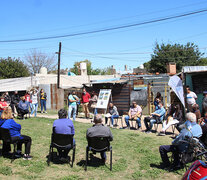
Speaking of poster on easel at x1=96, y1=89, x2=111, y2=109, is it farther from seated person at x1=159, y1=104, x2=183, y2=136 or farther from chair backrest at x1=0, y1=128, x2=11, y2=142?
chair backrest at x1=0, y1=128, x2=11, y2=142

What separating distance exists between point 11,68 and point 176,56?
2679 centimetres

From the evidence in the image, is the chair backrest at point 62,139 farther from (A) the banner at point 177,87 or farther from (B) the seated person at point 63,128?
(A) the banner at point 177,87

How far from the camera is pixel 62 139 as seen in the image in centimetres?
573

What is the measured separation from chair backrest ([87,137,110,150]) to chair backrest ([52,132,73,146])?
0.48 metres

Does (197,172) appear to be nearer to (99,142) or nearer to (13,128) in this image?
(99,142)

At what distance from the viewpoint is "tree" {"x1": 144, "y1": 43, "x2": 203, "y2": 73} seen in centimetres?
4003

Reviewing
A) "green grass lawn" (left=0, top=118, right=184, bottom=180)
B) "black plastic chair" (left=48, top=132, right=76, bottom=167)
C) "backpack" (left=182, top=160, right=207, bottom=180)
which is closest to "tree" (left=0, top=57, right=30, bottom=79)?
"green grass lawn" (left=0, top=118, right=184, bottom=180)

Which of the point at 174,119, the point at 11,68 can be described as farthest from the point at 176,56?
the point at 174,119

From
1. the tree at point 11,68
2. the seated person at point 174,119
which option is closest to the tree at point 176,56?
the tree at point 11,68

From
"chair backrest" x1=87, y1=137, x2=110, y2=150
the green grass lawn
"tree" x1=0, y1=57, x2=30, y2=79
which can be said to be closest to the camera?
the green grass lawn

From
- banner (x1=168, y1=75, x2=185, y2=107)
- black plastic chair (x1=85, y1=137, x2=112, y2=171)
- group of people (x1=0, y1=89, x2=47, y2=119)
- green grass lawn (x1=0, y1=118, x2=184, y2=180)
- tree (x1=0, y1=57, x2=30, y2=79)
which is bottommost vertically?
→ green grass lawn (x1=0, y1=118, x2=184, y2=180)

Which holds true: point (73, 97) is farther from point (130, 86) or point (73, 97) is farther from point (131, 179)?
point (131, 179)

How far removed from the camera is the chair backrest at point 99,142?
5566 mm

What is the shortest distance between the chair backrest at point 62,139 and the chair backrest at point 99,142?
0.48 meters
